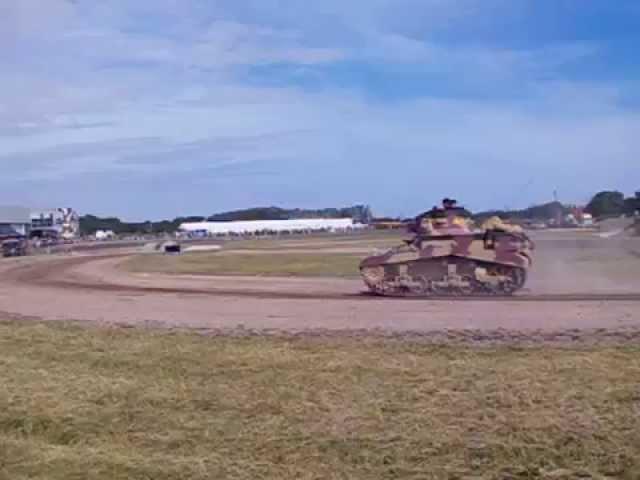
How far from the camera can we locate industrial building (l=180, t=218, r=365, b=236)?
6117 inches

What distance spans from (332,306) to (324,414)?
47.8 ft

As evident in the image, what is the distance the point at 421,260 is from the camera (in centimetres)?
2777

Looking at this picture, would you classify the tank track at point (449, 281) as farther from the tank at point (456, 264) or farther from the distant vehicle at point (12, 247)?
the distant vehicle at point (12, 247)

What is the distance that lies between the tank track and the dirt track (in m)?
0.64

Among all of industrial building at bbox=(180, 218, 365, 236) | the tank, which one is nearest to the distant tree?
industrial building at bbox=(180, 218, 365, 236)

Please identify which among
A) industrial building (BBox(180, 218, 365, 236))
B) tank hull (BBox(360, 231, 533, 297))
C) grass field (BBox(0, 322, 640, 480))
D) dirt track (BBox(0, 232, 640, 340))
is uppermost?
industrial building (BBox(180, 218, 365, 236))

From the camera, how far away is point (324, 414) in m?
8.34

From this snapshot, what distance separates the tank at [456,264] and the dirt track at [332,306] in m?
0.83

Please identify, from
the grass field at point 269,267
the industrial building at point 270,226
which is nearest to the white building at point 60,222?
the industrial building at point 270,226

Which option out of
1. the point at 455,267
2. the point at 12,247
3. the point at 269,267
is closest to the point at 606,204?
the point at 12,247

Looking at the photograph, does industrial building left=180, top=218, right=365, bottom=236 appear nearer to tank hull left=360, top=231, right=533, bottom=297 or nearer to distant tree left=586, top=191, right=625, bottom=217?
distant tree left=586, top=191, right=625, bottom=217

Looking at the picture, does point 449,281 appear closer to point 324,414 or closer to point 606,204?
point 324,414

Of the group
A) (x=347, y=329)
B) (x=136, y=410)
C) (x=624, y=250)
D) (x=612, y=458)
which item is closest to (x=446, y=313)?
(x=347, y=329)

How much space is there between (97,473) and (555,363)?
580 centimetres
